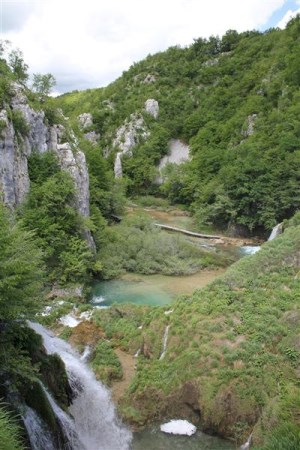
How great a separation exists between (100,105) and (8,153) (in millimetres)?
54983

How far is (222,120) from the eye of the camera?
59.4 meters

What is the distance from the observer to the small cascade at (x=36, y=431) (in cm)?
989

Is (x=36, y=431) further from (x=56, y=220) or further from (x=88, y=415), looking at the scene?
(x=56, y=220)

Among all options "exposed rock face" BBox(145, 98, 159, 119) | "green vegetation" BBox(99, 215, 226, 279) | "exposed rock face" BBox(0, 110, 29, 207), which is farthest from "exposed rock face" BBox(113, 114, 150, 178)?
"exposed rock face" BBox(0, 110, 29, 207)

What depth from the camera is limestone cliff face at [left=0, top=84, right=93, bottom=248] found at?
76.2 ft

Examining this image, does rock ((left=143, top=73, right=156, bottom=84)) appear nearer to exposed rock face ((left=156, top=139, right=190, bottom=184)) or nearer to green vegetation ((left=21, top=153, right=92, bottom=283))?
exposed rock face ((left=156, top=139, right=190, bottom=184))

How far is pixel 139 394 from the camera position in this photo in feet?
50.0

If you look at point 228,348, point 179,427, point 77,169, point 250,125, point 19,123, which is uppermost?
point 250,125

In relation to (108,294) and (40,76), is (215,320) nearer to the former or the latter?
(108,294)

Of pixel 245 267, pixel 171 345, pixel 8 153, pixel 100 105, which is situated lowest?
pixel 171 345

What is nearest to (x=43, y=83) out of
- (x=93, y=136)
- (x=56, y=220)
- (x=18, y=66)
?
(x=18, y=66)

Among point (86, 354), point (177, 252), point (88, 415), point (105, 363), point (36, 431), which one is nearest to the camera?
point (36, 431)

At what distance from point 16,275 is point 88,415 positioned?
716cm

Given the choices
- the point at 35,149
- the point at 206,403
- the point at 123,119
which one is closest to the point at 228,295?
the point at 206,403
